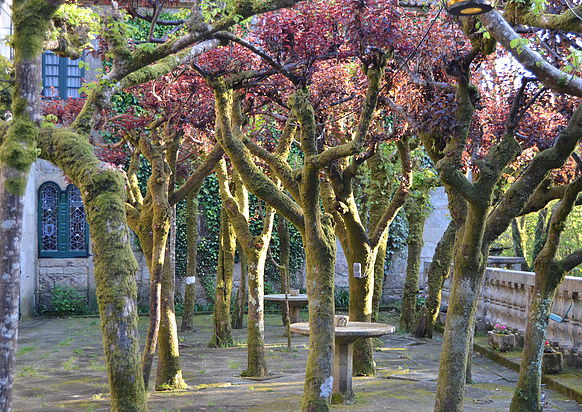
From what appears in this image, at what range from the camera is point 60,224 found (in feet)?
74.5

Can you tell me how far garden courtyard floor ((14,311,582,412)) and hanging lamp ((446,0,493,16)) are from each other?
5.52 meters

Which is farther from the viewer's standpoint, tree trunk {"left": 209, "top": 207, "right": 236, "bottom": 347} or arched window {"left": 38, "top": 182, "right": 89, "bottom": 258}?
arched window {"left": 38, "top": 182, "right": 89, "bottom": 258}

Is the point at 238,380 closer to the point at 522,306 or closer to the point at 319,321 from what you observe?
the point at 319,321

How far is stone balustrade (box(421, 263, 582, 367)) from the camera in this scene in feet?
37.5

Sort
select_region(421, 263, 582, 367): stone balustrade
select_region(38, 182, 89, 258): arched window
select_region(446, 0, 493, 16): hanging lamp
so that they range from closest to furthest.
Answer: select_region(446, 0, 493, 16): hanging lamp < select_region(421, 263, 582, 367): stone balustrade < select_region(38, 182, 89, 258): arched window

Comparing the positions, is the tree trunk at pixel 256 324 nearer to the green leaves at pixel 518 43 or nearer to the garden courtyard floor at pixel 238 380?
the garden courtyard floor at pixel 238 380

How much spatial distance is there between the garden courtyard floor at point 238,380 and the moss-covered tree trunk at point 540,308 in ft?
4.28

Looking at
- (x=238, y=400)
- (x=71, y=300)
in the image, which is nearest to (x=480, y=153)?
(x=238, y=400)

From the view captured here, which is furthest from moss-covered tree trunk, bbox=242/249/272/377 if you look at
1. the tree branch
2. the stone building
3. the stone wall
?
the stone building

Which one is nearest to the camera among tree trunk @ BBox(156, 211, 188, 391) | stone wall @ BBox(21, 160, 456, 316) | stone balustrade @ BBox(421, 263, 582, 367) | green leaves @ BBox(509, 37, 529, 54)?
green leaves @ BBox(509, 37, 529, 54)

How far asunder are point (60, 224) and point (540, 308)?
56.9 feet

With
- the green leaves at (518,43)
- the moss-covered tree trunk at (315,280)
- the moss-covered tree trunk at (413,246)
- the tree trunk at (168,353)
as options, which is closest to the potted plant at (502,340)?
the moss-covered tree trunk at (413,246)

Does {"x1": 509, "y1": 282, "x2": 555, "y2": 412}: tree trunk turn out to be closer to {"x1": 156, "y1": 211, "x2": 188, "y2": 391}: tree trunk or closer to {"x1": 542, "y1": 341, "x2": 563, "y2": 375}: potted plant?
{"x1": 542, "y1": 341, "x2": 563, "y2": 375}: potted plant

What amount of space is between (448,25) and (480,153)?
10.6 feet
